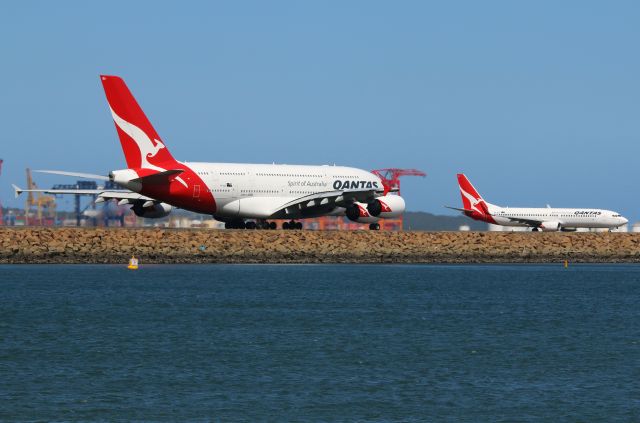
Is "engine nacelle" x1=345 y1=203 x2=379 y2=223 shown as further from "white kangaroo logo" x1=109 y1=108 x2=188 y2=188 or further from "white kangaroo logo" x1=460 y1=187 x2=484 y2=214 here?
"white kangaroo logo" x1=460 y1=187 x2=484 y2=214

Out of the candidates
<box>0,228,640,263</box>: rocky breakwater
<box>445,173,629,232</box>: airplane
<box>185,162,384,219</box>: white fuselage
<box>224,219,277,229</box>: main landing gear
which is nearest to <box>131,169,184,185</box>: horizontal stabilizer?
<box>185,162,384,219</box>: white fuselage

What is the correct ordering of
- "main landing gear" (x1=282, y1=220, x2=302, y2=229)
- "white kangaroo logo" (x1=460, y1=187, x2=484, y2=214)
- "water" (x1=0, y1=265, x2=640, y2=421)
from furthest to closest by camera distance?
"white kangaroo logo" (x1=460, y1=187, x2=484, y2=214) < "main landing gear" (x1=282, y1=220, x2=302, y2=229) < "water" (x1=0, y1=265, x2=640, y2=421)

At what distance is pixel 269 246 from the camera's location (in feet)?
345

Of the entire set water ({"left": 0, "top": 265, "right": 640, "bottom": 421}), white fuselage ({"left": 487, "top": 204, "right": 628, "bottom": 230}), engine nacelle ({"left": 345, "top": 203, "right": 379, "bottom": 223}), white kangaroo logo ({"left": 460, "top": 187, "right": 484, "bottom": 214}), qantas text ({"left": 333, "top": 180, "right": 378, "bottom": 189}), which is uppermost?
white kangaroo logo ({"left": 460, "top": 187, "right": 484, "bottom": 214})

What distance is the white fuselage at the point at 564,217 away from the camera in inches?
6422

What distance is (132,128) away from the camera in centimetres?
9462

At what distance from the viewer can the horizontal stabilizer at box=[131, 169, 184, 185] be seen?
301 ft

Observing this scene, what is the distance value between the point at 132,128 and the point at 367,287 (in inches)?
931

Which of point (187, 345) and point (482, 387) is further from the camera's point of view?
point (187, 345)

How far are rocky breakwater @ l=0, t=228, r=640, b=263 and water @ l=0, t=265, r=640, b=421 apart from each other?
35.4 feet

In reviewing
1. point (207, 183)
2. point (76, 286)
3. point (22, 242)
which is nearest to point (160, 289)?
point (76, 286)

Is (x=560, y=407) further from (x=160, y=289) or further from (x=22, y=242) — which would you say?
(x=22, y=242)

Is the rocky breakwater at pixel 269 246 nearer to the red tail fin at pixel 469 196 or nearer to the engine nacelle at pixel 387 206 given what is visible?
the engine nacelle at pixel 387 206

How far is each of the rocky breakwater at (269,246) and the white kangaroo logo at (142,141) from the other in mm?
9742
